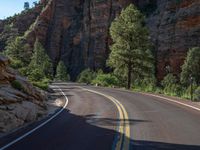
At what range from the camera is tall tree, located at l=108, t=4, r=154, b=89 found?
52.0 m

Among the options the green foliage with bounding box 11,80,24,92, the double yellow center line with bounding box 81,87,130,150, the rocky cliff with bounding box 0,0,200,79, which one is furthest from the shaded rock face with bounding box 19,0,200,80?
the double yellow center line with bounding box 81,87,130,150

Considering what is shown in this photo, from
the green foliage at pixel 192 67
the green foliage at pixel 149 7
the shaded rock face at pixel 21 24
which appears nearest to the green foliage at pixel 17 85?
the green foliage at pixel 192 67

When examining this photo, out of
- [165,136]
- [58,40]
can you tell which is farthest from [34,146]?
[58,40]

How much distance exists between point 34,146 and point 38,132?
3004 millimetres

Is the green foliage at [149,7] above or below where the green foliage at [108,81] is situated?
above

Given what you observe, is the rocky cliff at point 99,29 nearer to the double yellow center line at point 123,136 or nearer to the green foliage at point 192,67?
the green foliage at point 192,67

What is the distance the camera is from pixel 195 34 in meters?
69.5

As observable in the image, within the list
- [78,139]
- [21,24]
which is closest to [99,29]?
[21,24]

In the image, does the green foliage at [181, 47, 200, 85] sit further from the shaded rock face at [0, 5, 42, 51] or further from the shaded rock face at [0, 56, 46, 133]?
the shaded rock face at [0, 5, 42, 51]

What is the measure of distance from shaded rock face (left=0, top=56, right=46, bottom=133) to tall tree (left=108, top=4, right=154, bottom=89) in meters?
28.3

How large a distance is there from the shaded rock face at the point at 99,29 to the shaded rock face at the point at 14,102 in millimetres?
50051

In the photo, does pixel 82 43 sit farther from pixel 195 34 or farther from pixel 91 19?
pixel 195 34

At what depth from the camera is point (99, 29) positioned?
335 ft

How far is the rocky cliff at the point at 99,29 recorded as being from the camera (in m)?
72.2
